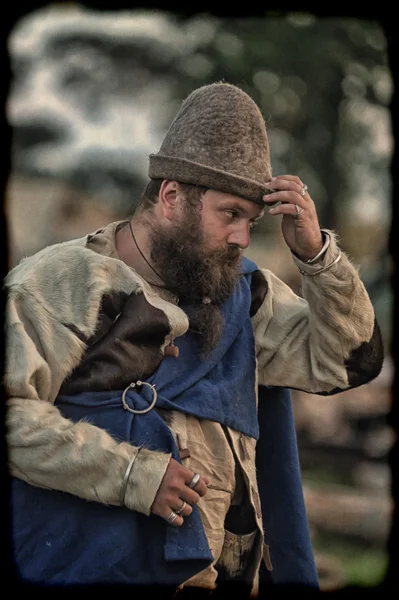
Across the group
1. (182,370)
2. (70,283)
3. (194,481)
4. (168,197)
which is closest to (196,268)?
(168,197)

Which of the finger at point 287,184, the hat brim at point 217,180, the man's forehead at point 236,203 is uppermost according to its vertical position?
the finger at point 287,184

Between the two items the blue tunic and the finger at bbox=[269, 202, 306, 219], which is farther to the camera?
the finger at bbox=[269, 202, 306, 219]

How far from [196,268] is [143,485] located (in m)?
0.90

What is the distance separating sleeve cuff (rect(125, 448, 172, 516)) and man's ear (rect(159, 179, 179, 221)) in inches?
39.5

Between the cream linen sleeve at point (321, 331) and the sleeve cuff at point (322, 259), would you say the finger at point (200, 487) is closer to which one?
the cream linen sleeve at point (321, 331)

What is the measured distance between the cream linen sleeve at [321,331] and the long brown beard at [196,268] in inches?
10.3

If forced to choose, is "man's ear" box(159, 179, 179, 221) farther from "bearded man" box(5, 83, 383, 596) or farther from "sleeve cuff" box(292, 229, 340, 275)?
"sleeve cuff" box(292, 229, 340, 275)

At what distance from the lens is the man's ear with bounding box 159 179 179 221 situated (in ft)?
11.4

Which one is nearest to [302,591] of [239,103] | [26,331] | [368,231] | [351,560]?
[26,331]

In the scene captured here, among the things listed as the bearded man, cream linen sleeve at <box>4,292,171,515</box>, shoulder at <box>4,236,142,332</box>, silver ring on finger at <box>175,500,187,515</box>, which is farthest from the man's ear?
silver ring on finger at <box>175,500,187,515</box>

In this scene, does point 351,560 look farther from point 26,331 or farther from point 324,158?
point 324,158

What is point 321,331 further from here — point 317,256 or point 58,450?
point 58,450

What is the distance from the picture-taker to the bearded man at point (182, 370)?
3053 millimetres

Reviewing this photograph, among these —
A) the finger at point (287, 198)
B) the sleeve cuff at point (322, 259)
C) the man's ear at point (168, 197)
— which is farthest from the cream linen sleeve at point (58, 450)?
Answer: the finger at point (287, 198)
